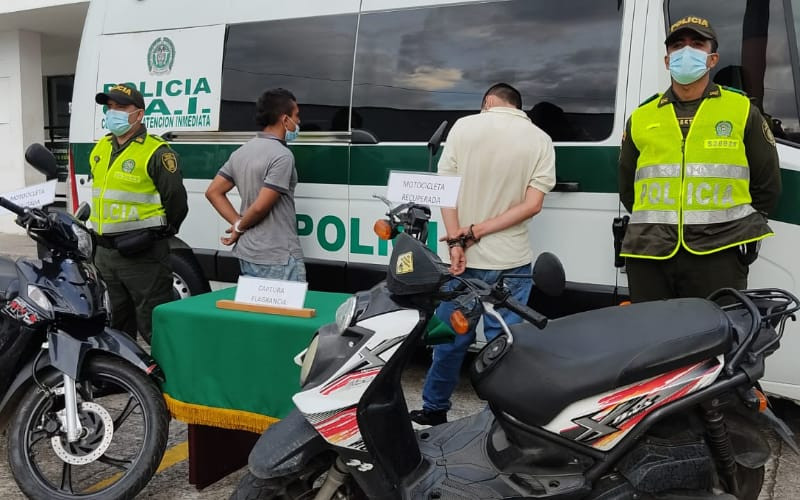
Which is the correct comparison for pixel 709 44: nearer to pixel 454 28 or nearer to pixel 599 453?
pixel 454 28

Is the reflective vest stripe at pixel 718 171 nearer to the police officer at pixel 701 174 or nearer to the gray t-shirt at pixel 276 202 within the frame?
the police officer at pixel 701 174

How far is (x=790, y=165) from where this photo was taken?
3.21 m

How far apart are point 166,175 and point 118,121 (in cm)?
36

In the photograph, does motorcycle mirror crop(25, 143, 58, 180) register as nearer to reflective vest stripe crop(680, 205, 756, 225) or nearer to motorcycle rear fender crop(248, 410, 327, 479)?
motorcycle rear fender crop(248, 410, 327, 479)

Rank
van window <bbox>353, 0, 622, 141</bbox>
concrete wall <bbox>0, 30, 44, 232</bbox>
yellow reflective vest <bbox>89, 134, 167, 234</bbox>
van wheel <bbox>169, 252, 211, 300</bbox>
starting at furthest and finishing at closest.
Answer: concrete wall <bbox>0, 30, 44, 232</bbox>, van wheel <bbox>169, 252, 211, 300</bbox>, yellow reflective vest <bbox>89, 134, 167, 234</bbox>, van window <bbox>353, 0, 622, 141</bbox>

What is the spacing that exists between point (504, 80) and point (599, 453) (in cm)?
225

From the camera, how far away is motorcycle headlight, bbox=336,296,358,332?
2252mm

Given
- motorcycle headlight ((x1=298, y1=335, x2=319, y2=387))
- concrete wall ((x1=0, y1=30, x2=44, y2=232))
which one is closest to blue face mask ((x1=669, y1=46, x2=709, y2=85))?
motorcycle headlight ((x1=298, y1=335, x2=319, y2=387))

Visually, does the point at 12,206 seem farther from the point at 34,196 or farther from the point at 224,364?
the point at 224,364

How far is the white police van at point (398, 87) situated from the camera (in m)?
3.39

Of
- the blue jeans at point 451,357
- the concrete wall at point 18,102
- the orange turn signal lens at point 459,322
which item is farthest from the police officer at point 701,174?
the concrete wall at point 18,102

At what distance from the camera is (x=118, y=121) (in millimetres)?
3855

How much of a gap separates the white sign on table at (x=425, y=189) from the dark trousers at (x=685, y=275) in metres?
1.11

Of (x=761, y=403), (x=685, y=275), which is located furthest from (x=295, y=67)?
(x=761, y=403)
